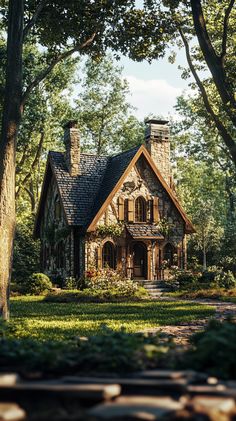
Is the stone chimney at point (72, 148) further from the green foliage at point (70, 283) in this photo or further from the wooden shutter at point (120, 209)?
the green foliage at point (70, 283)

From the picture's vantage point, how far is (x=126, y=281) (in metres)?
24.6

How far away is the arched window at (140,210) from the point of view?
28906 millimetres

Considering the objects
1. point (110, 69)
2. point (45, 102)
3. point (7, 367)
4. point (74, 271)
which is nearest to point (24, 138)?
point (45, 102)

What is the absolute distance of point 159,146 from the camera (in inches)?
1223

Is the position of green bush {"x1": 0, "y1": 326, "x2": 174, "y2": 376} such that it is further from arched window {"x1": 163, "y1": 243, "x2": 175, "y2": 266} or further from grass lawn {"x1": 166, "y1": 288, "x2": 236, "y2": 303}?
arched window {"x1": 163, "y1": 243, "x2": 175, "y2": 266}

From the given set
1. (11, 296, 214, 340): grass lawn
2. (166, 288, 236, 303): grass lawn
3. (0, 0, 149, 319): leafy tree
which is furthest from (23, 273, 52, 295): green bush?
(0, 0, 149, 319): leafy tree

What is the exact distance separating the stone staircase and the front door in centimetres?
129

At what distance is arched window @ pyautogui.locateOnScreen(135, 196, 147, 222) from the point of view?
28906 mm

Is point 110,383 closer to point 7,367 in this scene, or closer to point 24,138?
point 7,367

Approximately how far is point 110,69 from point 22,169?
12.2m

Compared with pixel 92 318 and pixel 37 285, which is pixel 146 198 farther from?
pixel 92 318

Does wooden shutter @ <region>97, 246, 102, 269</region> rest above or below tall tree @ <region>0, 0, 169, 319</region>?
below

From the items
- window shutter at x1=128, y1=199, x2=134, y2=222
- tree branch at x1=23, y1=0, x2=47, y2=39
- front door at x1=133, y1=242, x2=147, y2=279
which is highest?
tree branch at x1=23, y1=0, x2=47, y2=39

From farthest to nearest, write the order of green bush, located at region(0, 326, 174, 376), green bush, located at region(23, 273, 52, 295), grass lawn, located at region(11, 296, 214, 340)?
green bush, located at region(23, 273, 52, 295)
grass lawn, located at region(11, 296, 214, 340)
green bush, located at region(0, 326, 174, 376)
